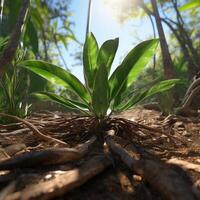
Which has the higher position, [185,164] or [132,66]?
[132,66]

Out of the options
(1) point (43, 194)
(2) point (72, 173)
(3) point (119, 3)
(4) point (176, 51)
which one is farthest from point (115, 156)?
(4) point (176, 51)

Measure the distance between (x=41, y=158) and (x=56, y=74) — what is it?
1.91 ft

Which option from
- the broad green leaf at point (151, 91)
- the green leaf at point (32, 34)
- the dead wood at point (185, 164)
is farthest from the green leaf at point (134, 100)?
the green leaf at point (32, 34)

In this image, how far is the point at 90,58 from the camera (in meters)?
1.65

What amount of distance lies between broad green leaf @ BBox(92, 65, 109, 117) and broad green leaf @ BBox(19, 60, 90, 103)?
0.14 metres

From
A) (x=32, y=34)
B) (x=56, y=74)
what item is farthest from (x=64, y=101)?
(x=32, y=34)

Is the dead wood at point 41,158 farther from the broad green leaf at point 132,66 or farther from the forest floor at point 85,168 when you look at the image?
the broad green leaf at point 132,66

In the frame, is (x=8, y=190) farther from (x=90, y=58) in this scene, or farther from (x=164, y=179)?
(x=90, y=58)

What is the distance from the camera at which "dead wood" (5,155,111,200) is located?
2.69 ft

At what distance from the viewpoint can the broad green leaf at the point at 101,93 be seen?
132cm

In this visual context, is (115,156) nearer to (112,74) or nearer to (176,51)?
(112,74)

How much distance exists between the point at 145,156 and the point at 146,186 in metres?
0.24

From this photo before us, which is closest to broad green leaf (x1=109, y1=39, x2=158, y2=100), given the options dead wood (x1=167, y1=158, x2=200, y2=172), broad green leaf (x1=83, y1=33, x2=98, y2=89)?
broad green leaf (x1=83, y1=33, x2=98, y2=89)

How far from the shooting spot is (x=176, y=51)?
14.9 metres
